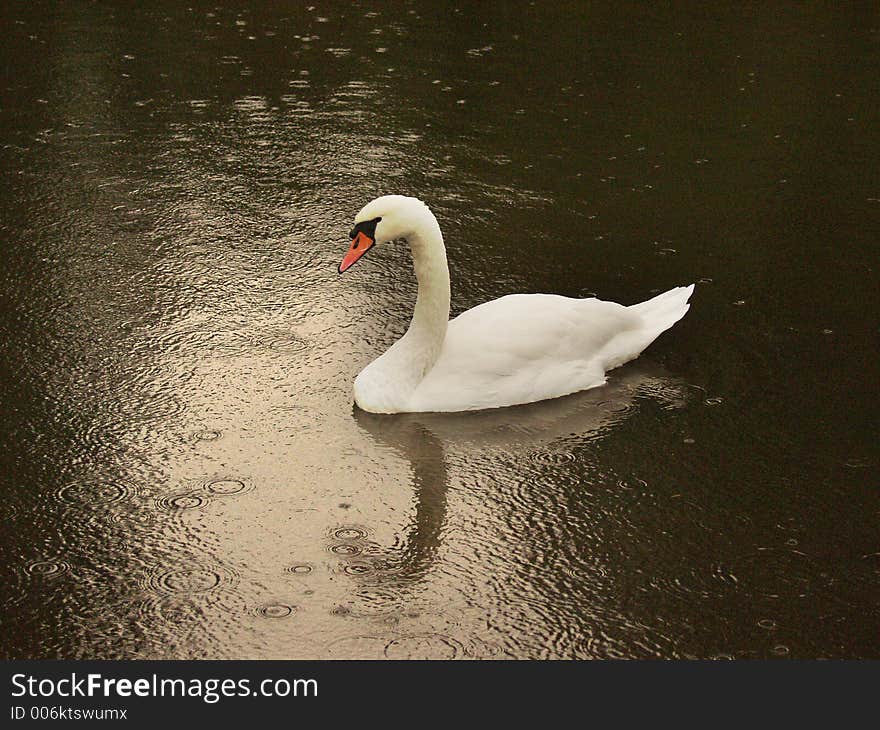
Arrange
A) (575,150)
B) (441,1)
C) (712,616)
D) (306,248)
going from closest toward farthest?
(712,616) → (306,248) → (575,150) → (441,1)

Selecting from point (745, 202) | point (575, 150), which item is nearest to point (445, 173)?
point (575, 150)

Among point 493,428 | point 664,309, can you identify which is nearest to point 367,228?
point 493,428

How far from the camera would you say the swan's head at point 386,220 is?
610 cm

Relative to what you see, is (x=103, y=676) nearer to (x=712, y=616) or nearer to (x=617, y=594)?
(x=617, y=594)

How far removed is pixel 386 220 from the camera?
6125mm

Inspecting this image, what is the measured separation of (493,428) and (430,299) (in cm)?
70

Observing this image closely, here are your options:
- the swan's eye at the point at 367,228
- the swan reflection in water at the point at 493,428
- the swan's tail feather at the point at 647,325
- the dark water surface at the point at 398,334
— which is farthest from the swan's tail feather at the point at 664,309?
the swan's eye at the point at 367,228

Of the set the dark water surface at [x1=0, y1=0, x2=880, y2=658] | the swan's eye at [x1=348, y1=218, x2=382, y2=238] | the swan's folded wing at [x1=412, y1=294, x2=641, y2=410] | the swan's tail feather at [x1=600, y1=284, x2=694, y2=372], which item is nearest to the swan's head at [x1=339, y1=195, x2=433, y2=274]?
the swan's eye at [x1=348, y1=218, x2=382, y2=238]

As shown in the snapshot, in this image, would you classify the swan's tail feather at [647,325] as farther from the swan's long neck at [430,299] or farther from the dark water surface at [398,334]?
the swan's long neck at [430,299]

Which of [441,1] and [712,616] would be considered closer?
[712,616]

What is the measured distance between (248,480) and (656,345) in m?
2.53

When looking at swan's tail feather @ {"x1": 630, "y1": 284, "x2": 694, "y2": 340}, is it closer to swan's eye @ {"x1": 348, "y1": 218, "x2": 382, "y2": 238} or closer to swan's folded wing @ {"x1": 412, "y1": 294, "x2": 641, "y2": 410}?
swan's folded wing @ {"x1": 412, "y1": 294, "x2": 641, "y2": 410}

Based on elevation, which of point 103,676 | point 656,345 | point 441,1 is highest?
point 103,676

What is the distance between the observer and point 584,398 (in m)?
6.45
